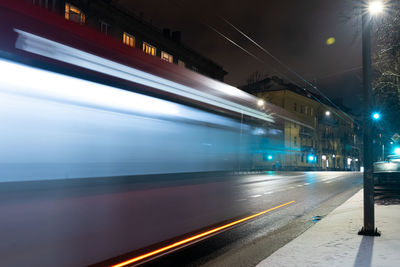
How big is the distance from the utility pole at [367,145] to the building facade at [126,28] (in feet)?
45.3

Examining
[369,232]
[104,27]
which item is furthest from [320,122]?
[369,232]

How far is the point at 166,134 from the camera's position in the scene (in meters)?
8.65

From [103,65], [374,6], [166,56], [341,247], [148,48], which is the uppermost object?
[166,56]

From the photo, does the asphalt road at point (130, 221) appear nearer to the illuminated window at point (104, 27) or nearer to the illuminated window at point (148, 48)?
the illuminated window at point (104, 27)

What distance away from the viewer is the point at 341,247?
6.07 meters

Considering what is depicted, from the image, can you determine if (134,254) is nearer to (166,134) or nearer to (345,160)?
(166,134)

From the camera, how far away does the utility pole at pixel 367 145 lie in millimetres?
7184

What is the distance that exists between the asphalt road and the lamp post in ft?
5.14

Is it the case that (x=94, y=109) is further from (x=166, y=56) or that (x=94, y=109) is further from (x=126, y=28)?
(x=166, y=56)

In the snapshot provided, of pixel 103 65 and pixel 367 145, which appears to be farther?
pixel 367 145

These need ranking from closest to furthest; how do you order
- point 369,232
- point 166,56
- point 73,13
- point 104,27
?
1. point 369,232
2. point 73,13
3. point 104,27
4. point 166,56

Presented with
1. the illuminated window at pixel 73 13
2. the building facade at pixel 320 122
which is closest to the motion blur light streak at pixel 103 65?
the illuminated window at pixel 73 13

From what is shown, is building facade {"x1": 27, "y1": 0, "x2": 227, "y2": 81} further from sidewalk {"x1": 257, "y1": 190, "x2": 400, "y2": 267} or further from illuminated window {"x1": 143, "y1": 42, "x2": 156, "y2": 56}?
sidewalk {"x1": 257, "y1": 190, "x2": 400, "y2": 267}

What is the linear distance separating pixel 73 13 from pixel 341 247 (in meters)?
26.0
